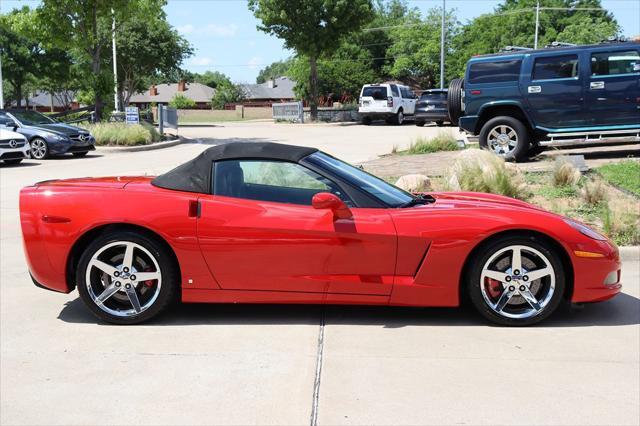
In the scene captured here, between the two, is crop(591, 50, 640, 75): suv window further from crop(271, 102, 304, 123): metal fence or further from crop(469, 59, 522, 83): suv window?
crop(271, 102, 304, 123): metal fence

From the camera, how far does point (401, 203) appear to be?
4984mm

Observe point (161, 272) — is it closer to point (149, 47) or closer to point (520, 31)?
point (149, 47)

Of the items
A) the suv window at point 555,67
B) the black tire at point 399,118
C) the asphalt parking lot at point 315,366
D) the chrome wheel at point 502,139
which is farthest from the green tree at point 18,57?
the asphalt parking lot at point 315,366

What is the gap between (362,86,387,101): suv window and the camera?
3652 centimetres

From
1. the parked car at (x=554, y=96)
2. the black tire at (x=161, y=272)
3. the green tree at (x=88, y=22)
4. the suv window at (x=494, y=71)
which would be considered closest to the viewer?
the black tire at (x=161, y=272)

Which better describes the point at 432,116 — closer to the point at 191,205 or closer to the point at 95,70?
the point at 95,70

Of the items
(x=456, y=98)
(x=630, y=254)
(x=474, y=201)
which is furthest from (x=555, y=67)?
(x=474, y=201)

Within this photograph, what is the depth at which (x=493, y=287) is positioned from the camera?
4.76 m

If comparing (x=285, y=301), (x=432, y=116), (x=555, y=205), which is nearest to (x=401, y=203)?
(x=285, y=301)

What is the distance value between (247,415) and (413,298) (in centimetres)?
167

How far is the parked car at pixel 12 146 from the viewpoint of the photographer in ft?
53.2

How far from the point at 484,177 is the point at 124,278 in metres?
5.27

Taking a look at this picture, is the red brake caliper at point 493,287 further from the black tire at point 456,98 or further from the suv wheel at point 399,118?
the suv wheel at point 399,118

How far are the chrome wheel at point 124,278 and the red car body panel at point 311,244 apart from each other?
0.61 ft
